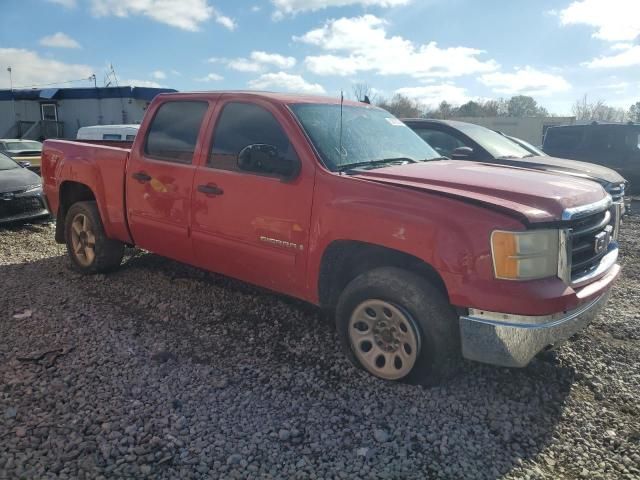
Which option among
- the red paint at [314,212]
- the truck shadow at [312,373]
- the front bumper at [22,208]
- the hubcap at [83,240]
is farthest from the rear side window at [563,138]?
the front bumper at [22,208]

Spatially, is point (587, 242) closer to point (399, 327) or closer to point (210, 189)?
point (399, 327)

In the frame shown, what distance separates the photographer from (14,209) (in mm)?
8078

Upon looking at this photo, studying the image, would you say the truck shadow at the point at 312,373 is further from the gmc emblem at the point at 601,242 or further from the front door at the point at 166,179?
the gmc emblem at the point at 601,242

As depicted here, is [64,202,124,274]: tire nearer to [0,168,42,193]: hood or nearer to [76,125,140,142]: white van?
[0,168,42,193]: hood

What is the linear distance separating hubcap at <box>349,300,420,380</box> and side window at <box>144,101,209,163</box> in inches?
81.0

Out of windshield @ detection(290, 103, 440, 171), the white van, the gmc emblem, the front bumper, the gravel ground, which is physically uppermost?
the white van

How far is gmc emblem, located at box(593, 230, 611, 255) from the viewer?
10.8ft

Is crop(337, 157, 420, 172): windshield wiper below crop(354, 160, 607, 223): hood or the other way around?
the other way around

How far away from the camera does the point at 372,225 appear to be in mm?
3182

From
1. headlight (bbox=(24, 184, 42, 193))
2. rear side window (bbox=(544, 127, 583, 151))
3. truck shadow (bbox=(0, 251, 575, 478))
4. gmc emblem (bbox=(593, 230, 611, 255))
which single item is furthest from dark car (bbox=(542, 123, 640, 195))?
headlight (bbox=(24, 184, 42, 193))

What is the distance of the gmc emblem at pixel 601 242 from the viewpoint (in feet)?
10.8

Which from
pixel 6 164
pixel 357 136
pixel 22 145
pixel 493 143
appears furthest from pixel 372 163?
pixel 22 145

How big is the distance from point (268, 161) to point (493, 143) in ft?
16.0

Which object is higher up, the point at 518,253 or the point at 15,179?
the point at 15,179
